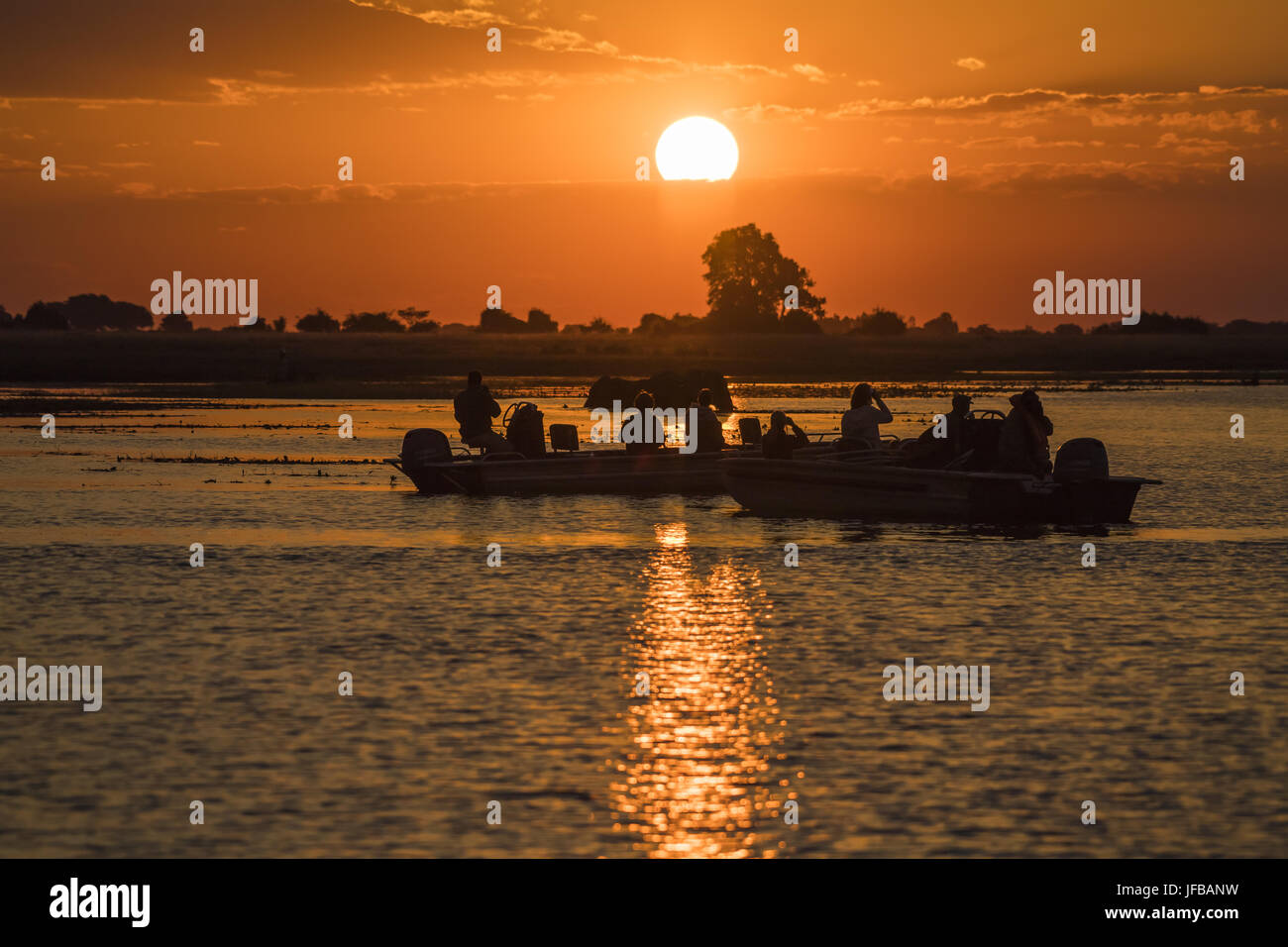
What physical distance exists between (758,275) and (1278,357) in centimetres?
6700

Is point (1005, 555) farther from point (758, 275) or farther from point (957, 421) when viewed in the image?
point (758, 275)

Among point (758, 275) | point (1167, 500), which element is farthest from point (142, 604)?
point (758, 275)

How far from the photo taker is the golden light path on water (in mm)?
9062

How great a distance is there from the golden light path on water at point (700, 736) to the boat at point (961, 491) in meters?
7.79

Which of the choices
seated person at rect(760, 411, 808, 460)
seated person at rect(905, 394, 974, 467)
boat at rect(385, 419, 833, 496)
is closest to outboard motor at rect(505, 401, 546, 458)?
boat at rect(385, 419, 833, 496)

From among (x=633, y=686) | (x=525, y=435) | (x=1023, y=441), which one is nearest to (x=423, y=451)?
(x=525, y=435)

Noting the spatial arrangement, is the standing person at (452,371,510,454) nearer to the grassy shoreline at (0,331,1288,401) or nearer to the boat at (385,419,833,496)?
the boat at (385,419,833,496)

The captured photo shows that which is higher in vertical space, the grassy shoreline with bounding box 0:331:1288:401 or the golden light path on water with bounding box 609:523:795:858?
the grassy shoreline with bounding box 0:331:1288:401

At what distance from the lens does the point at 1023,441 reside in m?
24.7

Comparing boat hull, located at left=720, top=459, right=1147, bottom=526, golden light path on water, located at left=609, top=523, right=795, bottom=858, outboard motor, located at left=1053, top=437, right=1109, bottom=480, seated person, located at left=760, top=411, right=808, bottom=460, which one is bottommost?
Answer: golden light path on water, located at left=609, top=523, right=795, bottom=858

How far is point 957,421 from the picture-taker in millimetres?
25562

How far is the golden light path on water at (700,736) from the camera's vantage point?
906 centimetres

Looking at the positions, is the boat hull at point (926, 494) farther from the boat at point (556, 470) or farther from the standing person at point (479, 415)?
the standing person at point (479, 415)
